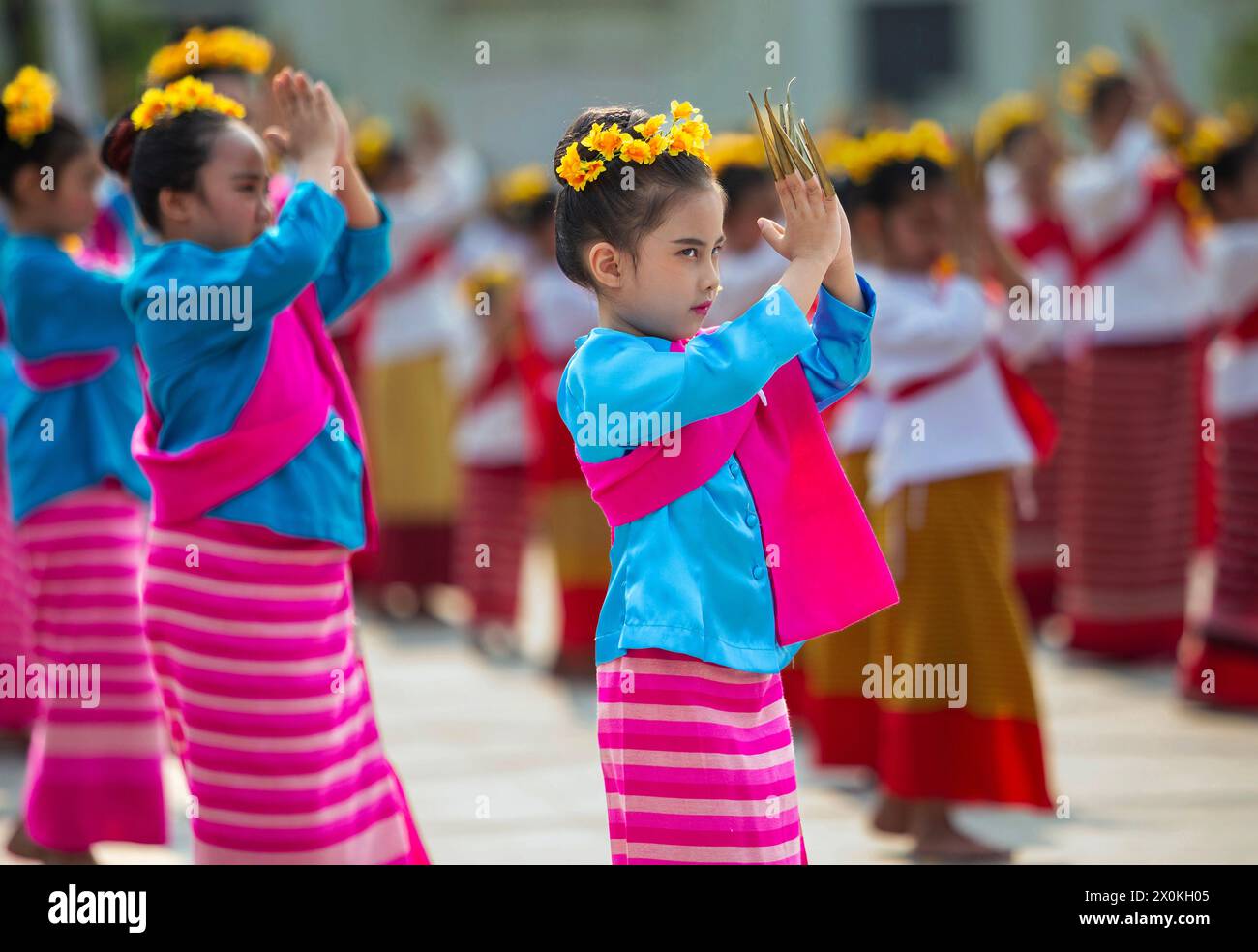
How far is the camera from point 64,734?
437 centimetres

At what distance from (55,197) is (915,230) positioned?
203 centimetres

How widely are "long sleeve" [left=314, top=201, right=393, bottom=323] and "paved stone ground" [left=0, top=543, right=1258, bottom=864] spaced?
145 centimetres

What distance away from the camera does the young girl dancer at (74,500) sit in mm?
4348

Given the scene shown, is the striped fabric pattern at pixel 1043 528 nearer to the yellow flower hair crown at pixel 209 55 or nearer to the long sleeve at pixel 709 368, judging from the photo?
the yellow flower hair crown at pixel 209 55

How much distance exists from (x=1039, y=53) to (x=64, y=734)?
16.5m

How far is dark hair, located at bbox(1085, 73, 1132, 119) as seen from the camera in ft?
23.0

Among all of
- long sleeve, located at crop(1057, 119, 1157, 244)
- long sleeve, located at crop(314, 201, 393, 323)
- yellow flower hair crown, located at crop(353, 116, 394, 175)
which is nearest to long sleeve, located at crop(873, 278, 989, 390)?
long sleeve, located at crop(314, 201, 393, 323)

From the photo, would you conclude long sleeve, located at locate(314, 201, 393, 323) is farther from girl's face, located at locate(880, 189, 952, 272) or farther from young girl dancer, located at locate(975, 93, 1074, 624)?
young girl dancer, located at locate(975, 93, 1074, 624)

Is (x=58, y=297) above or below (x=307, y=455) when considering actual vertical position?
above

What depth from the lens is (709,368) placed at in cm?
270

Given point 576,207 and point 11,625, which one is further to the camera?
point 11,625

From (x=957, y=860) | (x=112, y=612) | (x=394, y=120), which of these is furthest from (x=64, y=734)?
(x=394, y=120)

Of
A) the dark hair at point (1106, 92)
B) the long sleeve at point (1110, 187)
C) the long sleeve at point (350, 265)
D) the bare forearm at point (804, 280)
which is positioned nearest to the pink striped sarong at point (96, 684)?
the long sleeve at point (350, 265)
